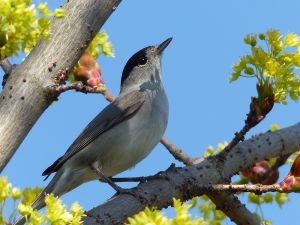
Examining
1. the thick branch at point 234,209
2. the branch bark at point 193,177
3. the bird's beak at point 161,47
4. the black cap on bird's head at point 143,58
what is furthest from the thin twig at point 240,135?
the black cap on bird's head at point 143,58

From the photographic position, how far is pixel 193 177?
14.0ft

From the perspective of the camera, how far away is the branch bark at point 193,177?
12.4 ft

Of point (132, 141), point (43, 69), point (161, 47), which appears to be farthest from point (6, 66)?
point (161, 47)

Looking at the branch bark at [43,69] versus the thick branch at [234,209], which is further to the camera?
the thick branch at [234,209]

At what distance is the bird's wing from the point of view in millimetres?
5543

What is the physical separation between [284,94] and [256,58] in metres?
0.32

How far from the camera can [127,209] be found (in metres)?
3.83

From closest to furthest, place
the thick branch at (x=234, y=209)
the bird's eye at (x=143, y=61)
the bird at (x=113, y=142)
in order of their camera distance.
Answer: the thick branch at (x=234, y=209)
the bird at (x=113, y=142)
the bird's eye at (x=143, y=61)

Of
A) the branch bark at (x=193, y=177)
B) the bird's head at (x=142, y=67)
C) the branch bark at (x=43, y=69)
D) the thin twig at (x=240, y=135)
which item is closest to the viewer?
the branch bark at (x=43, y=69)

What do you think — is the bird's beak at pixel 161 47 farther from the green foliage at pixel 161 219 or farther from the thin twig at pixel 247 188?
the green foliage at pixel 161 219

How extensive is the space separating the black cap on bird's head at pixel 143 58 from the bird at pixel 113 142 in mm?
1005

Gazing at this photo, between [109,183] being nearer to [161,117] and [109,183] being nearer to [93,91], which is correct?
[161,117]

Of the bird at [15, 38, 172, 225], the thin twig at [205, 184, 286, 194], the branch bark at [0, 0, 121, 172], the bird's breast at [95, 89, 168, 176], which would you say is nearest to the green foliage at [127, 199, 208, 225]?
the branch bark at [0, 0, 121, 172]

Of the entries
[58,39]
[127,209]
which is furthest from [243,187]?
[58,39]
